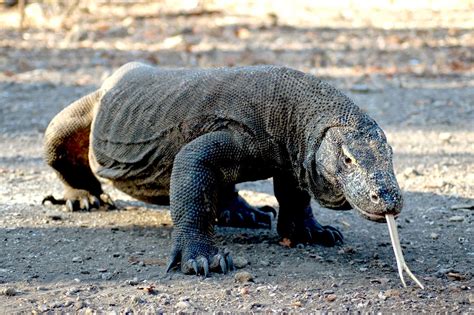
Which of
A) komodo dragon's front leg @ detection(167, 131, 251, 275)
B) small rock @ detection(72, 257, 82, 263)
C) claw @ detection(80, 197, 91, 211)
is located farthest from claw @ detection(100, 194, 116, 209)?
komodo dragon's front leg @ detection(167, 131, 251, 275)

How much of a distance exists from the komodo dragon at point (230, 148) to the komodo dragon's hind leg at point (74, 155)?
2cm

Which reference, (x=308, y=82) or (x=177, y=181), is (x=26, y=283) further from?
(x=308, y=82)

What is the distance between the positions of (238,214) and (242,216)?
3cm

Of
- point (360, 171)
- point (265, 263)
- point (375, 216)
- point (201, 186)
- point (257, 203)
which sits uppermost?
point (360, 171)

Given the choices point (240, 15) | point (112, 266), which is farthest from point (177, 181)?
point (240, 15)

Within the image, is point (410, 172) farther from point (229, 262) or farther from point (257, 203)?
point (229, 262)

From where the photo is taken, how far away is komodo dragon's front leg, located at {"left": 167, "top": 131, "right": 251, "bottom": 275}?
4.53 metres

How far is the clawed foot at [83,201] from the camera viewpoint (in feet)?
19.3

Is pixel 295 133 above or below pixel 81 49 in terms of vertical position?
above

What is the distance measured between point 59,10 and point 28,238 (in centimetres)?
1260

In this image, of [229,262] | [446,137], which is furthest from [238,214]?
[446,137]

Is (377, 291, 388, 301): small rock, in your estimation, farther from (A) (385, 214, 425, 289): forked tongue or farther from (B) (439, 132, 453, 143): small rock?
(B) (439, 132, 453, 143): small rock

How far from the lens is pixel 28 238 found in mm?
5129

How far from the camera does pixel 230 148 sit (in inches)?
183
